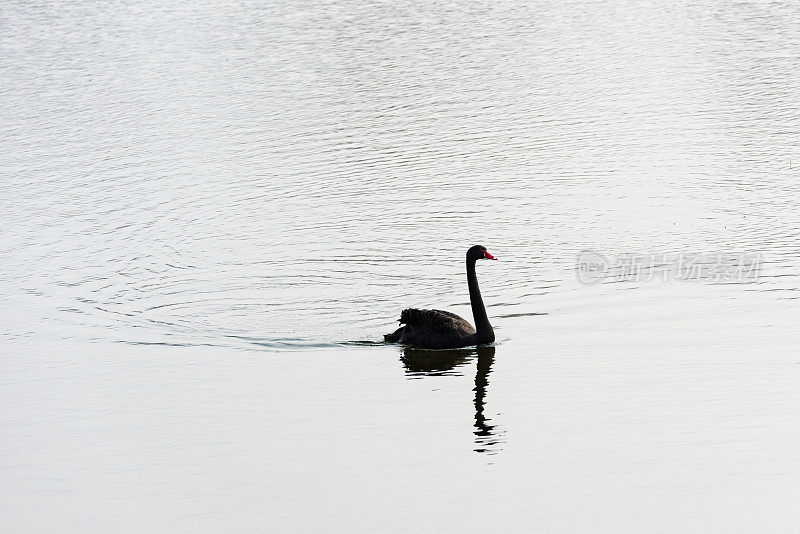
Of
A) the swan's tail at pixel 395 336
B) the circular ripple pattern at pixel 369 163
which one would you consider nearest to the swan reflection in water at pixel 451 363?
the swan's tail at pixel 395 336

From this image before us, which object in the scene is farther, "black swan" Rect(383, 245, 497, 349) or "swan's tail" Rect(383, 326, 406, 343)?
"swan's tail" Rect(383, 326, 406, 343)

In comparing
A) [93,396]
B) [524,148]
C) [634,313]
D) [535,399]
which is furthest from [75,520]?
[524,148]

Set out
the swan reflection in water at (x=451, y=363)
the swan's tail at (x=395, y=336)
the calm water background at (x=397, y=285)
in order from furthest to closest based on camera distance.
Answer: the swan's tail at (x=395, y=336)
the swan reflection in water at (x=451, y=363)
the calm water background at (x=397, y=285)

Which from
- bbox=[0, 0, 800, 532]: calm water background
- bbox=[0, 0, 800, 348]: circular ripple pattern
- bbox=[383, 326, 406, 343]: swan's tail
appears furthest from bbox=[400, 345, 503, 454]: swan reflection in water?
bbox=[0, 0, 800, 348]: circular ripple pattern

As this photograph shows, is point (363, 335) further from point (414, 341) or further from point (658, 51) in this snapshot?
point (658, 51)

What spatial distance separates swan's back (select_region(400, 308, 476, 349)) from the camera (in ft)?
34.7

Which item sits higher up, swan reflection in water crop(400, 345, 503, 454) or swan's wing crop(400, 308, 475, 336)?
swan's wing crop(400, 308, 475, 336)

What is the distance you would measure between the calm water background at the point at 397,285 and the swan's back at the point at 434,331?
15 cm

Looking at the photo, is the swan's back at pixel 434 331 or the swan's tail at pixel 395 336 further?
the swan's tail at pixel 395 336

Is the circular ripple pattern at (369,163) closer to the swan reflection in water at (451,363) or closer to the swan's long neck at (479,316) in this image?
the swan's long neck at (479,316)

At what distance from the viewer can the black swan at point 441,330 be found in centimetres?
1059

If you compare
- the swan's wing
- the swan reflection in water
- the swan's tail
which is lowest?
the swan reflection in water

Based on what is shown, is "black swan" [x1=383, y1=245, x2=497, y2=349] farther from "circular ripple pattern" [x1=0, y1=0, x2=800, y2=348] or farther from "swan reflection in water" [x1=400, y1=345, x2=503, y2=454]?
"circular ripple pattern" [x1=0, y1=0, x2=800, y2=348]

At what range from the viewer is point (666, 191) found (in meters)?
15.7
